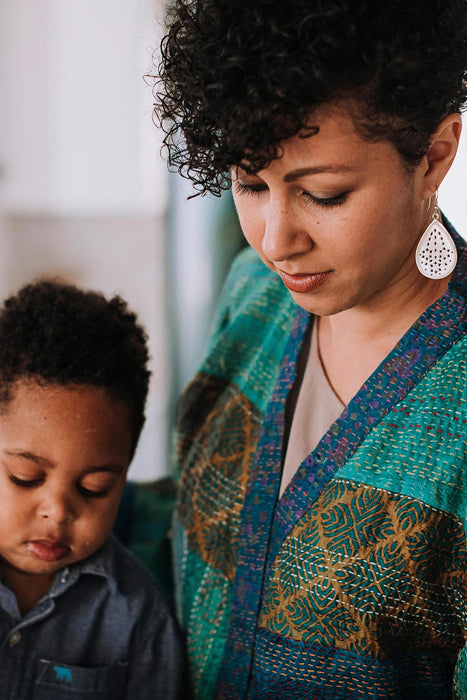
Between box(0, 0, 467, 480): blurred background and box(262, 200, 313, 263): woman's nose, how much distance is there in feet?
5.44

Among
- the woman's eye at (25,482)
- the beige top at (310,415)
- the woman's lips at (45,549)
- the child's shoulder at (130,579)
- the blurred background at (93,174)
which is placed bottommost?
the child's shoulder at (130,579)

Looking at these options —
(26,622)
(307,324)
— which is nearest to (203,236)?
(307,324)

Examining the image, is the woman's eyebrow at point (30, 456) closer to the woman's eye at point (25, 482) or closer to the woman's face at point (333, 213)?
the woman's eye at point (25, 482)

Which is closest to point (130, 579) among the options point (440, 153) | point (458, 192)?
point (440, 153)

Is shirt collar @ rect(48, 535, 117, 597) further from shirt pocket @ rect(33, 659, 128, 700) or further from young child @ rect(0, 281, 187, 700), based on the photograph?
shirt pocket @ rect(33, 659, 128, 700)

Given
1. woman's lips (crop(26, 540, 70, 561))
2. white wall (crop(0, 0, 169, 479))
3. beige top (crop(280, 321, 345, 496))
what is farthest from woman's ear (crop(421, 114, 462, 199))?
white wall (crop(0, 0, 169, 479))

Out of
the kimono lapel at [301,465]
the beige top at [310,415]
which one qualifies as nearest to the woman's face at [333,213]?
the kimono lapel at [301,465]

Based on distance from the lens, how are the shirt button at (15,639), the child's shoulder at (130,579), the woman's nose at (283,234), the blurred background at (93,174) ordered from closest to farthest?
the woman's nose at (283,234)
the shirt button at (15,639)
the child's shoulder at (130,579)
the blurred background at (93,174)

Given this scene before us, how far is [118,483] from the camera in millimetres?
1317

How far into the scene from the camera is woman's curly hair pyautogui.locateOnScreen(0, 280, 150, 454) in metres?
1.25

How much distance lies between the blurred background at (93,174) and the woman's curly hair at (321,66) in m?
1.73

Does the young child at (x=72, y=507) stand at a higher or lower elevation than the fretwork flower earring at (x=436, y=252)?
lower

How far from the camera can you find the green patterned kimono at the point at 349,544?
111cm

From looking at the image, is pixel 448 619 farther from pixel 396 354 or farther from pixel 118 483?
pixel 118 483
